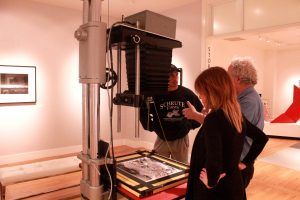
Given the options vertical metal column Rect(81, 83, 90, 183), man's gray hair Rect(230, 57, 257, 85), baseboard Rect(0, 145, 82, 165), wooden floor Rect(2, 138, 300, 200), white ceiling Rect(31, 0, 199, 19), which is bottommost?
wooden floor Rect(2, 138, 300, 200)

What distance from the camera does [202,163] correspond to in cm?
132

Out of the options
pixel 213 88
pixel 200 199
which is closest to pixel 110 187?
pixel 200 199

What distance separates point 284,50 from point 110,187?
8.61m

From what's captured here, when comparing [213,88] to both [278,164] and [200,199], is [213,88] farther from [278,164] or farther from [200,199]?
[278,164]

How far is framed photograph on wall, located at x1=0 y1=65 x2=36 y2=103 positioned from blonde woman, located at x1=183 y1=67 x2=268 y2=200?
150 inches

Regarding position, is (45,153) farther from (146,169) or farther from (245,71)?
(245,71)

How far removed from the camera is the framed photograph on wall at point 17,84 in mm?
4218

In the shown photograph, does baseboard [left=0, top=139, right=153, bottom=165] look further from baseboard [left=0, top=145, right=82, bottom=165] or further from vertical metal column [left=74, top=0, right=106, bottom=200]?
vertical metal column [left=74, top=0, right=106, bottom=200]

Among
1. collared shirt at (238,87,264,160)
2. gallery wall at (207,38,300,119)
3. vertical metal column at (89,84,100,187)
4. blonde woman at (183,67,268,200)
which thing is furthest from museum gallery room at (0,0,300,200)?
gallery wall at (207,38,300,119)

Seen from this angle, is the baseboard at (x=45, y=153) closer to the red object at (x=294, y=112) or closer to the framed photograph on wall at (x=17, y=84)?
the framed photograph on wall at (x=17, y=84)

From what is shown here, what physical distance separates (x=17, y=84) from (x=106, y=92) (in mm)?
1444

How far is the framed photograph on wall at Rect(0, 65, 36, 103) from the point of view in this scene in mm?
4218

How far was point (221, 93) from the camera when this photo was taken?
1.31 metres

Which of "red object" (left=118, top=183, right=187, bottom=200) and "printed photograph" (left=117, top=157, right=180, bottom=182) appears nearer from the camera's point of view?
"red object" (left=118, top=183, right=187, bottom=200)
